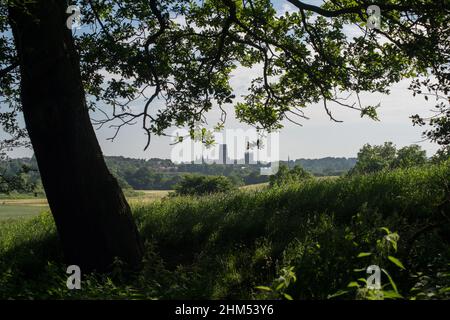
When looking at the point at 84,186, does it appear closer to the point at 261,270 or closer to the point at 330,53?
the point at 261,270

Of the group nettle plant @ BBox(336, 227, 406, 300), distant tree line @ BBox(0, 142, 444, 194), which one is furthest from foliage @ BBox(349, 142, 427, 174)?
nettle plant @ BBox(336, 227, 406, 300)

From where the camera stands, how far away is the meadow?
6.02 m

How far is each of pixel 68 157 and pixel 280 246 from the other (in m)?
4.22

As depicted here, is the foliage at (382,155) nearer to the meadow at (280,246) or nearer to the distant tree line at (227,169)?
the distant tree line at (227,169)

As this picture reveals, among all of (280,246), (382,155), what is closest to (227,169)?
(382,155)

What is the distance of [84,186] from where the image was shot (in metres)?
→ 7.97

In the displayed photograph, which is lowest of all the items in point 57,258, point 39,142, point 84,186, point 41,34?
point 57,258

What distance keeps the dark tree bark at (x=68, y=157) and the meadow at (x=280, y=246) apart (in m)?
0.49

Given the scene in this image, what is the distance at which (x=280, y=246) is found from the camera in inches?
347

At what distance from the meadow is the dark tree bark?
490mm

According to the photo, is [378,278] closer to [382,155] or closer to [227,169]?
[382,155]
